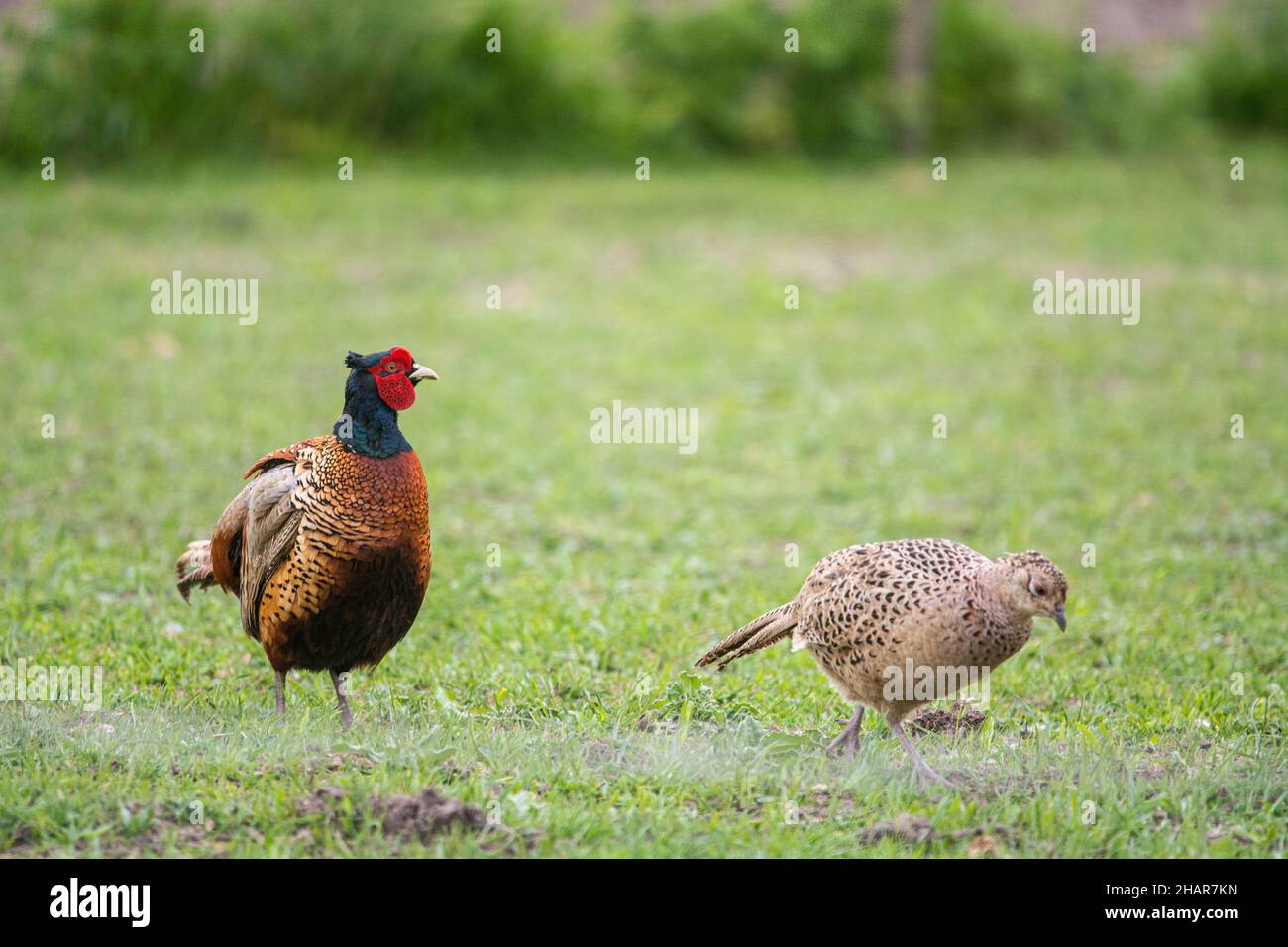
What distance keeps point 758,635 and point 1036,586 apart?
1114 millimetres

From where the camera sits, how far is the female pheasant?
4770 mm

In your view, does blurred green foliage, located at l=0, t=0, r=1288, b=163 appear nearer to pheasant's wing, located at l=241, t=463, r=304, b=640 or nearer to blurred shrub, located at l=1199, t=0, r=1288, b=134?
blurred shrub, located at l=1199, t=0, r=1288, b=134

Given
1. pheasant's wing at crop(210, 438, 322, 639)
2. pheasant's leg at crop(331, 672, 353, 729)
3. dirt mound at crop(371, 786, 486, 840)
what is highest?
pheasant's wing at crop(210, 438, 322, 639)

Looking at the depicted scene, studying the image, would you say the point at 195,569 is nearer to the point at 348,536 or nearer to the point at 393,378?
the point at 348,536

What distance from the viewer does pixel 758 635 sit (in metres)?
5.28

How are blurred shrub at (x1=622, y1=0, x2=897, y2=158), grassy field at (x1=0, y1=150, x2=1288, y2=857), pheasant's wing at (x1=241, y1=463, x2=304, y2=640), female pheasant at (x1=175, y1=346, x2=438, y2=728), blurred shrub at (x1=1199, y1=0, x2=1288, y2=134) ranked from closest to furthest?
grassy field at (x1=0, y1=150, x2=1288, y2=857), female pheasant at (x1=175, y1=346, x2=438, y2=728), pheasant's wing at (x1=241, y1=463, x2=304, y2=640), blurred shrub at (x1=622, y1=0, x2=897, y2=158), blurred shrub at (x1=1199, y1=0, x2=1288, y2=134)

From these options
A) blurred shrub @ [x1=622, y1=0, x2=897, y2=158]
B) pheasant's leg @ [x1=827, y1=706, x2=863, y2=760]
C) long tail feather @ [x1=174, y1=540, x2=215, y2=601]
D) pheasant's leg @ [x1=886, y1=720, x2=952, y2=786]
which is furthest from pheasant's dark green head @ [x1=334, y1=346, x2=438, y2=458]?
blurred shrub @ [x1=622, y1=0, x2=897, y2=158]

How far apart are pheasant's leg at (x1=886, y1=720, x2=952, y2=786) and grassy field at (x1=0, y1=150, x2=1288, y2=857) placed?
0.06 m

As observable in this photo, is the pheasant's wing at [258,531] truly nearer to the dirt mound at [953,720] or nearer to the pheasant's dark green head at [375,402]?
the pheasant's dark green head at [375,402]

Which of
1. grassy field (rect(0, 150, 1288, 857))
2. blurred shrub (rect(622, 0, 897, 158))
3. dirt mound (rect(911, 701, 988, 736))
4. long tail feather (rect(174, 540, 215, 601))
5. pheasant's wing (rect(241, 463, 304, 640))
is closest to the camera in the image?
grassy field (rect(0, 150, 1288, 857))

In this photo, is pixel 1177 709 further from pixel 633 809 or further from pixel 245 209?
pixel 245 209

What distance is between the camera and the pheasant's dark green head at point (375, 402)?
4797 mm

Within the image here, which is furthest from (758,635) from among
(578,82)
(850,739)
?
(578,82)
